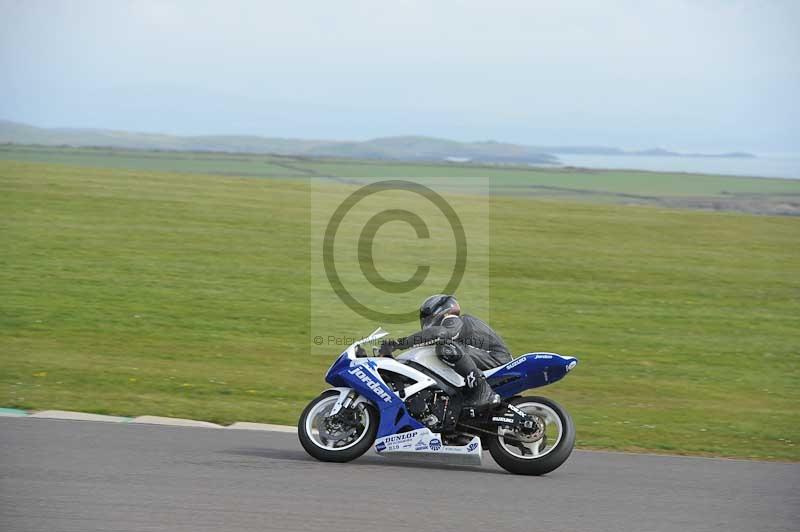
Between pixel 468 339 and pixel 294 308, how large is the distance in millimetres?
11366

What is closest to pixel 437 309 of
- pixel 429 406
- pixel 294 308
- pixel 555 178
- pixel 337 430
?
pixel 429 406

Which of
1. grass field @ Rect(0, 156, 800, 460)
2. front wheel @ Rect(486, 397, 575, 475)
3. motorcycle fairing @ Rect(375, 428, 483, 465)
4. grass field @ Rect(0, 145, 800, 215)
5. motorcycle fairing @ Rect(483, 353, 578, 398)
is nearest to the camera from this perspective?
front wheel @ Rect(486, 397, 575, 475)

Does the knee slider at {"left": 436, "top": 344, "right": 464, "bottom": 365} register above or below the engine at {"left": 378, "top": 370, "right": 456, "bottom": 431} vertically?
above

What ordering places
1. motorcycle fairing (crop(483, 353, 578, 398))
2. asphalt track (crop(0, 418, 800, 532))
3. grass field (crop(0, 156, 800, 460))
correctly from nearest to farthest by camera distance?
1. asphalt track (crop(0, 418, 800, 532))
2. motorcycle fairing (crop(483, 353, 578, 398))
3. grass field (crop(0, 156, 800, 460))

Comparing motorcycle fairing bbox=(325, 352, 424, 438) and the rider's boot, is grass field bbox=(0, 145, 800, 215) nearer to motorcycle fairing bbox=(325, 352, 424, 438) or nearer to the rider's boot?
the rider's boot

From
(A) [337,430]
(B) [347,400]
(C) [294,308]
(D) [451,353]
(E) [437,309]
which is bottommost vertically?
(C) [294,308]

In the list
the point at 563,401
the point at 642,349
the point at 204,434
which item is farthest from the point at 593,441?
the point at 642,349

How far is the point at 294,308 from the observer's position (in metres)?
20.3

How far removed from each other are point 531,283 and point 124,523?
61.2 ft

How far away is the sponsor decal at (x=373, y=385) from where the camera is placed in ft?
29.4

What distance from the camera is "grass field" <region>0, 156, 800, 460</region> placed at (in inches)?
510

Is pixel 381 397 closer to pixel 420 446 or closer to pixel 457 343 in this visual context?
pixel 420 446

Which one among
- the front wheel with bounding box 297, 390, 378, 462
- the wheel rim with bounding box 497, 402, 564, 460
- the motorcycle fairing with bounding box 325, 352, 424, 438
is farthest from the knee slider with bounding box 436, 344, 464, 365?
the front wheel with bounding box 297, 390, 378, 462

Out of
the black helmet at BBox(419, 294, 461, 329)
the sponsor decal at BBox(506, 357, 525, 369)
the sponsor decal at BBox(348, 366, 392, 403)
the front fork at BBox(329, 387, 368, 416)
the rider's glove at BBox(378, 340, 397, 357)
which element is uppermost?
the black helmet at BBox(419, 294, 461, 329)
